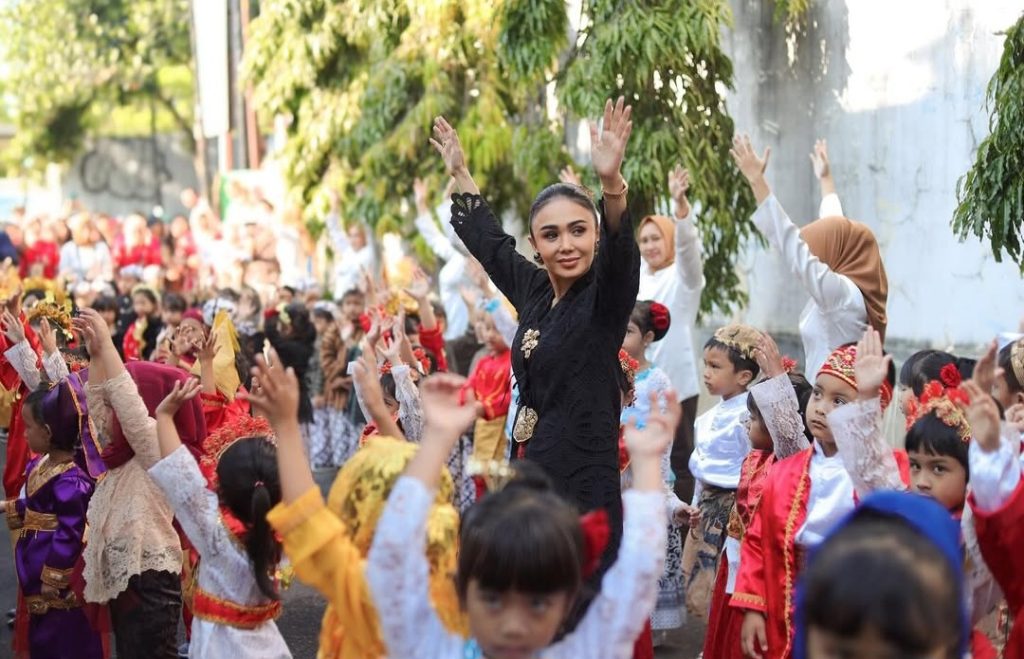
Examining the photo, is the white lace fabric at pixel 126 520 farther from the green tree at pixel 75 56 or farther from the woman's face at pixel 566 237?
the green tree at pixel 75 56

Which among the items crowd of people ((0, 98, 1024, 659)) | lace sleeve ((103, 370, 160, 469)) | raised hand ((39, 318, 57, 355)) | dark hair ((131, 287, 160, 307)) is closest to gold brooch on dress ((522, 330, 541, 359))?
crowd of people ((0, 98, 1024, 659))

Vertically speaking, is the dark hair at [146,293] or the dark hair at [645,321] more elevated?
the dark hair at [146,293]

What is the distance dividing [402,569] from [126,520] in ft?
7.83

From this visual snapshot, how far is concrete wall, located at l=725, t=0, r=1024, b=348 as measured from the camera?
783 cm

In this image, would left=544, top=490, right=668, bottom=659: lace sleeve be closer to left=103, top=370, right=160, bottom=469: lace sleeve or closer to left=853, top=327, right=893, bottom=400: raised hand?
left=853, top=327, right=893, bottom=400: raised hand

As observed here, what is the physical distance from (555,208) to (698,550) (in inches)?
95.1

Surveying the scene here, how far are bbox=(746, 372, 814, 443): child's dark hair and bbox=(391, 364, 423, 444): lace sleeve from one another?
1.24 m

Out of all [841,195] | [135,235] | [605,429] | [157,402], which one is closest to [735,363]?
[605,429]

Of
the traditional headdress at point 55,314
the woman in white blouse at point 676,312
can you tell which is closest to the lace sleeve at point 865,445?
the woman in white blouse at point 676,312

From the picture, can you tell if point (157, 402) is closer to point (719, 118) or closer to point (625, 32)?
point (625, 32)

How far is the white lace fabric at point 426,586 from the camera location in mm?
2844

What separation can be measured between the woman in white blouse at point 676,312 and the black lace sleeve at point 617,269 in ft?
11.9

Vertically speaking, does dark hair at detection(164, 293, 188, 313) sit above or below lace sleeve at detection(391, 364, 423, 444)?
above

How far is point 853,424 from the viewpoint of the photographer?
380cm
